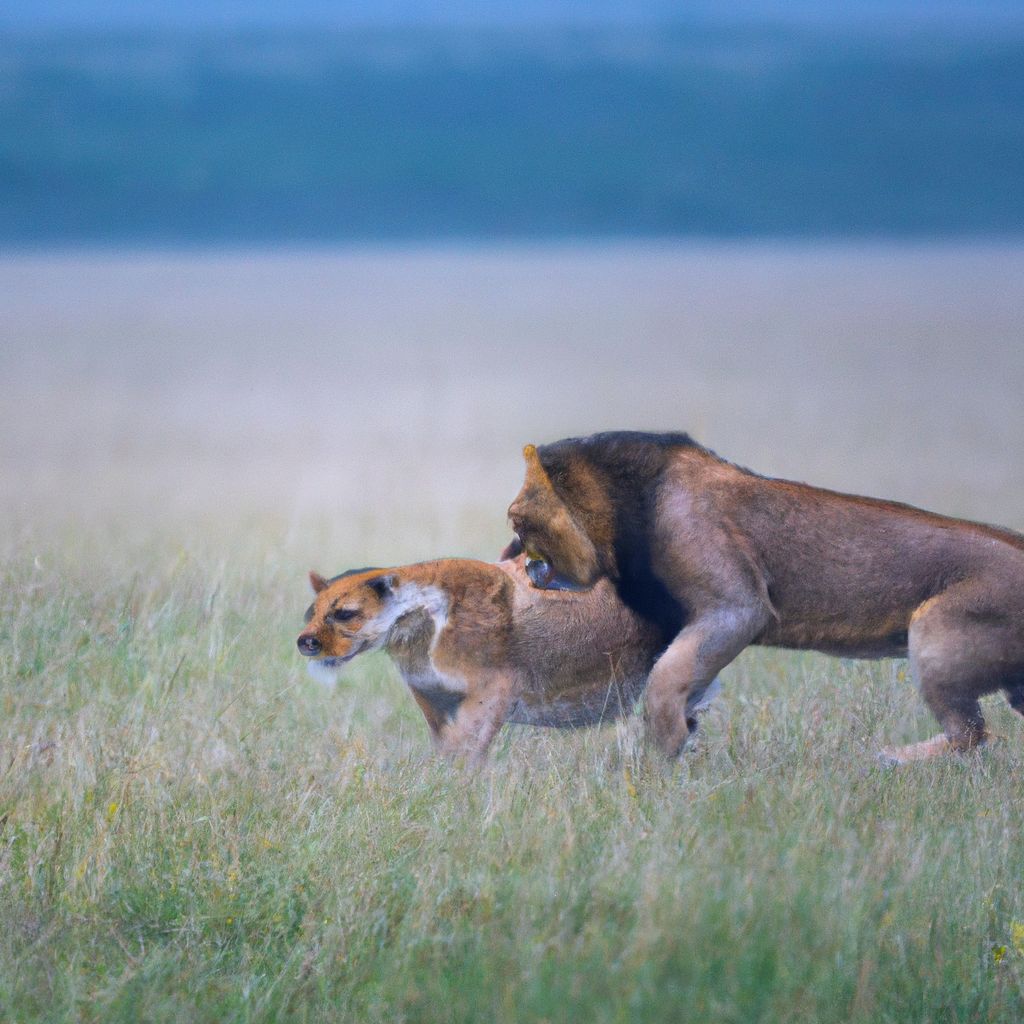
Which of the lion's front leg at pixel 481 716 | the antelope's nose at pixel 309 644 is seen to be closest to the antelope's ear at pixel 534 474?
the lion's front leg at pixel 481 716

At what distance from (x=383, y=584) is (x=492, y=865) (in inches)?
60.7

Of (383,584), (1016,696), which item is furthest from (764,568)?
(383,584)

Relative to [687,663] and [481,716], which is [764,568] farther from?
[481,716]

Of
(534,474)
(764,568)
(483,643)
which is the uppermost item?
(534,474)

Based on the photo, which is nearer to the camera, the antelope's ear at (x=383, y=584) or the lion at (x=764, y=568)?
the lion at (x=764, y=568)

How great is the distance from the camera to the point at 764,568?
609cm

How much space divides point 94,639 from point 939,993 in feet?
16.7

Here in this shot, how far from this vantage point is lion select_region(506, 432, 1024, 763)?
19.2ft

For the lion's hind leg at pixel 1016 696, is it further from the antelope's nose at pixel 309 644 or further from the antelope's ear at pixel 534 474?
the antelope's nose at pixel 309 644

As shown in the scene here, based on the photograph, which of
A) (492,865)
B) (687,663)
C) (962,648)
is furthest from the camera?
(687,663)

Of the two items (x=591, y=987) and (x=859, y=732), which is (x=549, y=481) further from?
(x=591, y=987)

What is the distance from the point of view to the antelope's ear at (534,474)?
6172 mm

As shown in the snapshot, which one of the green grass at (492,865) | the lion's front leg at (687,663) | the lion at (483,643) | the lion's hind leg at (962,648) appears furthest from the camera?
the lion at (483,643)

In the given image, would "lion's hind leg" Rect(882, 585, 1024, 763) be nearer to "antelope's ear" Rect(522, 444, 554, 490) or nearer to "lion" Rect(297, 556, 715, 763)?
"lion" Rect(297, 556, 715, 763)
